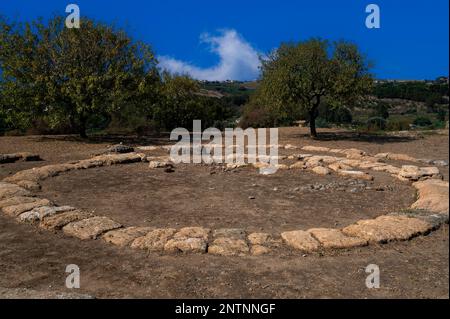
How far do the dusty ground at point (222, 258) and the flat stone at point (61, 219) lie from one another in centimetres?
21

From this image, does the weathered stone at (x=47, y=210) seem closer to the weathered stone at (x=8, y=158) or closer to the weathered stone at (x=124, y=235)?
the weathered stone at (x=124, y=235)

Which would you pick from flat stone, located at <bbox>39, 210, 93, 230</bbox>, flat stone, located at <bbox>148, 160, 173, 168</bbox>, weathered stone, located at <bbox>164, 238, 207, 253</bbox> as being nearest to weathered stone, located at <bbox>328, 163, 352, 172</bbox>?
flat stone, located at <bbox>148, 160, 173, 168</bbox>

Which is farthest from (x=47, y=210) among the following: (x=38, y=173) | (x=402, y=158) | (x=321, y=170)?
(x=402, y=158)

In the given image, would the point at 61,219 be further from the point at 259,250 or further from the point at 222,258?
the point at 259,250

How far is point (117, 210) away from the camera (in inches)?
326

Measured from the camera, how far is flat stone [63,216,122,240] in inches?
261

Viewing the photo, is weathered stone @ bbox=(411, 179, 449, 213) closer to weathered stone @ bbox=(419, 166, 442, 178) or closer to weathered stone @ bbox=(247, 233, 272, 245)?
weathered stone @ bbox=(419, 166, 442, 178)

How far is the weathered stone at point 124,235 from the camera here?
248 inches

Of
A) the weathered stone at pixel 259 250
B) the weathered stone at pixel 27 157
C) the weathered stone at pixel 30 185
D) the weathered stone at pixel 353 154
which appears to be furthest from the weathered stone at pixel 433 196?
the weathered stone at pixel 27 157

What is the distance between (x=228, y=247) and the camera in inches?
235

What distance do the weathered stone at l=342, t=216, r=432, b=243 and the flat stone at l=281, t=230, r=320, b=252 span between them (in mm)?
653
